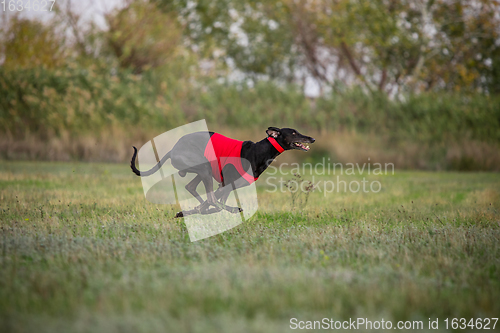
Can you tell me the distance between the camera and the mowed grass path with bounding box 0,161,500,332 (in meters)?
2.58

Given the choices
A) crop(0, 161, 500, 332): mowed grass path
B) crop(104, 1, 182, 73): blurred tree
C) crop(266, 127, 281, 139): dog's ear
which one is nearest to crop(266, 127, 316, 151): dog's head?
crop(266, 127, 281, 139): dog's ear

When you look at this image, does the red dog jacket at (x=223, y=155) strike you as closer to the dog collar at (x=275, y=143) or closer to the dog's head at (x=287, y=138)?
the dog collar at (x=275, y=143)

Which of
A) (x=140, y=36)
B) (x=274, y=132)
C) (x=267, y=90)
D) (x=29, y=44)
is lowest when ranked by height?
(x=274, y=132)

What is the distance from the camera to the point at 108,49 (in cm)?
1942

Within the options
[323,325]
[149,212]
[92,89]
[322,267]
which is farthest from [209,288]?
[92,89]

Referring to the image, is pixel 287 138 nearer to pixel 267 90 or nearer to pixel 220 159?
pixel 220 159

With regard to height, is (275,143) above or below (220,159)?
above

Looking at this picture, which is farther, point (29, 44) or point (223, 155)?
point (29, 44)

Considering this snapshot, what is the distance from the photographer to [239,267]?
3.38 meters

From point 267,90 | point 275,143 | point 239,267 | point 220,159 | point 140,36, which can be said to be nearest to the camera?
point 239,267

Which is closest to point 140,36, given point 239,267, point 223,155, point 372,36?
point 372,36

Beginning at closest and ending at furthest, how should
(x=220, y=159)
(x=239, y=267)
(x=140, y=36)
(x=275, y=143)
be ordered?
1. (x=239, y=267)
2. (x=220, y=159)
3. (x=275, y=143)
4. (x=140, y=36)

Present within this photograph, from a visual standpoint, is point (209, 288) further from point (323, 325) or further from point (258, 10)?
point (258, 10)

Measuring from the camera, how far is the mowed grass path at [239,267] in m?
2.58
